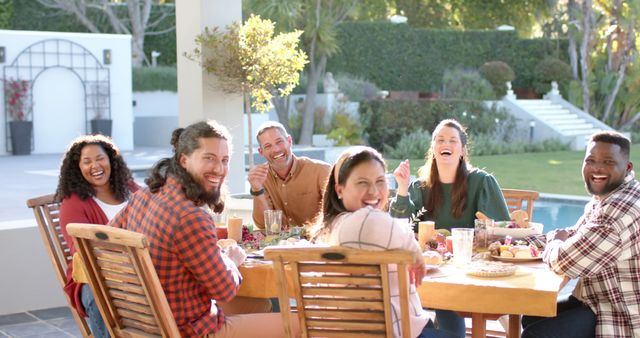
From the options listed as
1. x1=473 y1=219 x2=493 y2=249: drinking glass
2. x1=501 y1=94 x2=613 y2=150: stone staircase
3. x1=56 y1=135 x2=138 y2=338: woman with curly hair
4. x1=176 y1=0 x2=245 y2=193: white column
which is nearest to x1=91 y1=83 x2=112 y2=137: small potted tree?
x1=501 y1=94 x2=613 y2=150: stone staircase

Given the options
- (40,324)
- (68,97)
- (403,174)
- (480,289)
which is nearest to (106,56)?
(68,97)

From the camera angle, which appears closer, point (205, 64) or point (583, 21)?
point (205, 64)

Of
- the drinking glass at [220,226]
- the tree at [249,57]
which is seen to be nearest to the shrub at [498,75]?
the tree at [249,57]

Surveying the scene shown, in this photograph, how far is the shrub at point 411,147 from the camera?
18.9 metres

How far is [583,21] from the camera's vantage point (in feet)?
74.6

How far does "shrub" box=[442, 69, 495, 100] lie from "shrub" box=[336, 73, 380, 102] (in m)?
2.27

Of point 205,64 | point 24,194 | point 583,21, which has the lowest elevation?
point 24,194

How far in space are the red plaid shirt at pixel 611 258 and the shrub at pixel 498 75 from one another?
20172mm

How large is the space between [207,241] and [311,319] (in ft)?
1.40

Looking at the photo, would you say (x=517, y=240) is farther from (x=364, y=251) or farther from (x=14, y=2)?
(x=14, y=2)

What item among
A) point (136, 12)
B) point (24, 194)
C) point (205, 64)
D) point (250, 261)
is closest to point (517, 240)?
point (250, 261)

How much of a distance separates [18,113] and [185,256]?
732 inches

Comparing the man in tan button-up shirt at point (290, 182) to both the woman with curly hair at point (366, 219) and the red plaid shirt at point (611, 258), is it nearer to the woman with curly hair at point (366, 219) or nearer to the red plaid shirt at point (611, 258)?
the woman with curly hair at point (366, 219)

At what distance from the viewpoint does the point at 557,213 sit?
1259cm
